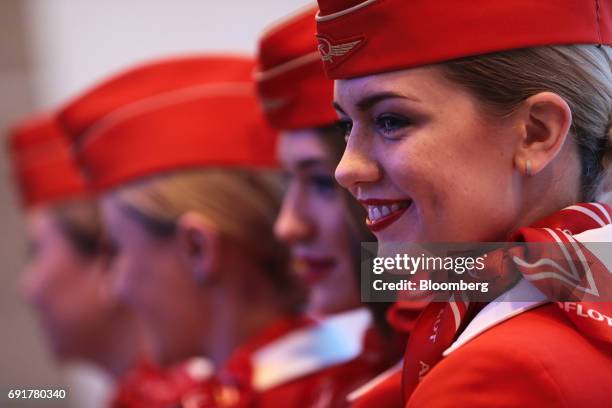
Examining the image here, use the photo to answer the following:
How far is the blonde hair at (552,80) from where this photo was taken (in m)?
1.16

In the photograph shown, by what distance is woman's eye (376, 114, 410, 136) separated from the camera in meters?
1.19

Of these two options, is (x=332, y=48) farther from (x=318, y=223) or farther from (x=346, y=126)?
(x=318, y=223)

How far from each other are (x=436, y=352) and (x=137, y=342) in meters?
2.16

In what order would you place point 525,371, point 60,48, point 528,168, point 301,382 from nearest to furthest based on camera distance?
point 525,371
point 528,168
point 301,382
point 60,48

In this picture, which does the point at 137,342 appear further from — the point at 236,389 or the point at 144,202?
the point at 236,389

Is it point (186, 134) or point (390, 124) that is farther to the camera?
point (186, 134)

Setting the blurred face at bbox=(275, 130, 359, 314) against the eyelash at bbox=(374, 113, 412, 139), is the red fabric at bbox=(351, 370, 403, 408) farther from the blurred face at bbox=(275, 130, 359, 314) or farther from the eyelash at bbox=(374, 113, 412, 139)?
the blurred face at bbox=(275, 130, 359, 314)

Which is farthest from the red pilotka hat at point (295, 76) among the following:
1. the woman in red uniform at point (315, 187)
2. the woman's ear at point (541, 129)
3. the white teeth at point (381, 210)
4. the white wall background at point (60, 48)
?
the white wall background at point (60, 48)

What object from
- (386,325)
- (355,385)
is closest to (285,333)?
(355,385)

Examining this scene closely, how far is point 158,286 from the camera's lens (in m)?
2.45

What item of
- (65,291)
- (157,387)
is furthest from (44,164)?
(157,387)

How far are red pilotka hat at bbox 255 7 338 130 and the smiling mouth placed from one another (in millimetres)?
452

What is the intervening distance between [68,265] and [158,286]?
32.6 inches

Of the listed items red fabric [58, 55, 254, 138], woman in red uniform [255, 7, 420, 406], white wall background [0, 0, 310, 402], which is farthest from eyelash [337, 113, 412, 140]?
white wall background [0, 0, 310, 402]
